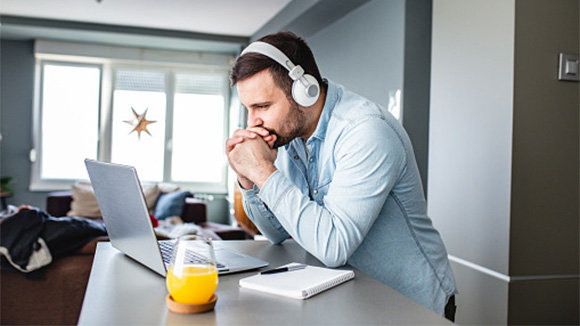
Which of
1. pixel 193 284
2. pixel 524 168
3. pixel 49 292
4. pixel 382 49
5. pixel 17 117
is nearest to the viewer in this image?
pixel 193 284

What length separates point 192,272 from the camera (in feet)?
2.60

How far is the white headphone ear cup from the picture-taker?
1.34 meters

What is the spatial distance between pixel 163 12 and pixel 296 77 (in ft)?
12.6

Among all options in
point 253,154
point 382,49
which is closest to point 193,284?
point 253,154

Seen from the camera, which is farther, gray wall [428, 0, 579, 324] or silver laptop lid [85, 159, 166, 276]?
gray wall [428, 0, 579, 324]

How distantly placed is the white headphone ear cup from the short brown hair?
19mm

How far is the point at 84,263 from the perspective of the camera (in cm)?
264

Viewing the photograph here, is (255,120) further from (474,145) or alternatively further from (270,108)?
(474,145)

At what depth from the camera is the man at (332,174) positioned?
110 cm

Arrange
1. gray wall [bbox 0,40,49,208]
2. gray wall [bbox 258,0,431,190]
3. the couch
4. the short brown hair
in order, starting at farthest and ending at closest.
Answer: gray wall [bbox 0,40,49,208], gray wall [bbox 258,0,431,190], the couch, the short brown hair

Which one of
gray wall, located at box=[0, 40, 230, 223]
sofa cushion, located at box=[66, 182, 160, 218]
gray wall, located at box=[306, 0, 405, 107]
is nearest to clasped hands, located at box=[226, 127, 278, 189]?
gray wall, located at box=[306, 0, 405, 107]

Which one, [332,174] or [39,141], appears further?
[39,141]

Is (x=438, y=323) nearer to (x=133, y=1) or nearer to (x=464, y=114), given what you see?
(x=464, y=114)

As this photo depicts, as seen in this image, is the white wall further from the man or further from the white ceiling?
the white ceiling
